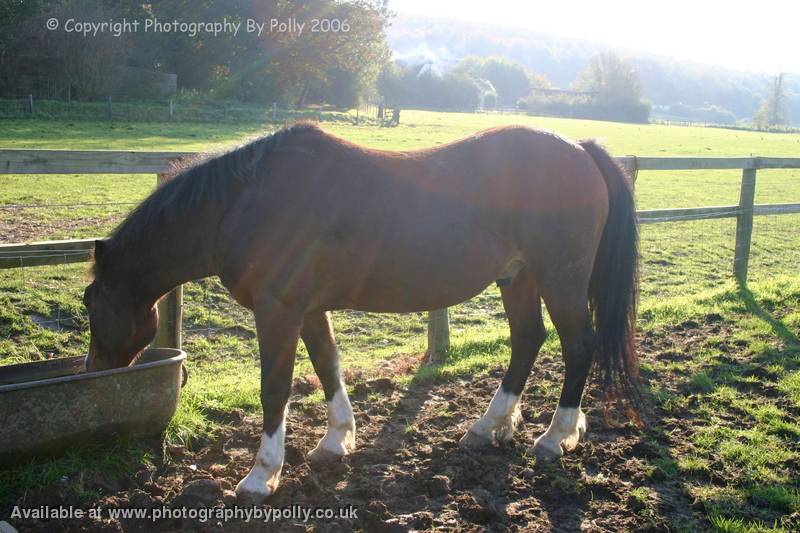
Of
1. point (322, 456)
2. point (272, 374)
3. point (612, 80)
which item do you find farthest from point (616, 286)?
point (612, 80)

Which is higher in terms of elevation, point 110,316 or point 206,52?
point 206,52

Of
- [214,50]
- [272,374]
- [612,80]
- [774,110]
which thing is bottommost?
[272,374]

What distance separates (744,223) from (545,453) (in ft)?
19.6

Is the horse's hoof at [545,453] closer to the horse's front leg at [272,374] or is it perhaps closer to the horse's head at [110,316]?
the horse's front leg at [272,374]

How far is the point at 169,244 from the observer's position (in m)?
3.60

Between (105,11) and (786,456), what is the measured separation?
36824 millimetres

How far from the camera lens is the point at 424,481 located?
3500 millimetres

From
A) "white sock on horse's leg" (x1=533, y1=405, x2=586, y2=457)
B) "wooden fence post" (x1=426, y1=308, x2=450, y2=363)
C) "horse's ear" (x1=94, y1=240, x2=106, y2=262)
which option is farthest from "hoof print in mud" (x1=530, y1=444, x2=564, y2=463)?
"horse's ear" (x1=94, y1=240, x2=106, y2=262)

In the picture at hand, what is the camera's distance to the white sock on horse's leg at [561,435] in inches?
153

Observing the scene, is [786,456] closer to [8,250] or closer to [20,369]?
[20,369]

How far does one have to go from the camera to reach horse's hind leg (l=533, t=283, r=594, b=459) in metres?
3.92

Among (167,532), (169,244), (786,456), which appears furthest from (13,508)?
(786,456)

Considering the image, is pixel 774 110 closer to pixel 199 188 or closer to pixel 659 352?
pixel 659 352

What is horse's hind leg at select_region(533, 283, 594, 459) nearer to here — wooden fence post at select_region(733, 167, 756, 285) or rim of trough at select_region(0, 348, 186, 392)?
rim of trough at select_region(0, 348, 186, 392)
